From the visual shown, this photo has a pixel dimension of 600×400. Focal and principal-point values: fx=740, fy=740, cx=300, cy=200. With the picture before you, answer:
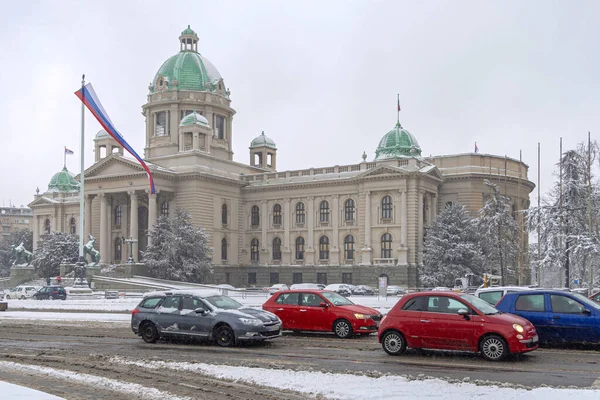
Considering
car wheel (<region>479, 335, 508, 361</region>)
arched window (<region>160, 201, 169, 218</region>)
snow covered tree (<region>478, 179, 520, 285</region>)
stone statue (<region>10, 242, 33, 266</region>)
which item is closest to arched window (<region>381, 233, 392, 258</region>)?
snow covered tree (<region>478, 179, 520, 285</region>)

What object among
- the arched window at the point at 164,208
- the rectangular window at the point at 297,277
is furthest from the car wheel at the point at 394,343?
the arched window at the point at 164,208

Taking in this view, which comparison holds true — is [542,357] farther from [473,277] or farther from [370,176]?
[370,176]

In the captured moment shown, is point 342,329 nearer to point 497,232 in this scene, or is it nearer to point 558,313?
point 558,313

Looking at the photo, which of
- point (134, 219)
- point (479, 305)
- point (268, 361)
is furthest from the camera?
point (134, 219)

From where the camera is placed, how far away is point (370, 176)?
7219 cm

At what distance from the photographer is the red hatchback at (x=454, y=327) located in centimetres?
1708

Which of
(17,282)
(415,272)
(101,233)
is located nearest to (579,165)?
(415,272)

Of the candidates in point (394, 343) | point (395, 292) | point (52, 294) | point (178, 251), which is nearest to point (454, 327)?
point (394, 343)

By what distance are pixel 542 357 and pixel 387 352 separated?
3.73m

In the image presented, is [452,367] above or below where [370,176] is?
below

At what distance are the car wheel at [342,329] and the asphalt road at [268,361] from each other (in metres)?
0.25

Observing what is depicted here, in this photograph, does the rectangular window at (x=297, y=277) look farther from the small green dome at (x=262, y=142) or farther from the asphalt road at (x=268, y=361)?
the asphalt road at (x=268, y=361)

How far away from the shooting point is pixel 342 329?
23547 millimetres

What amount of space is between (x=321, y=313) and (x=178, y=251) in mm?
46811
